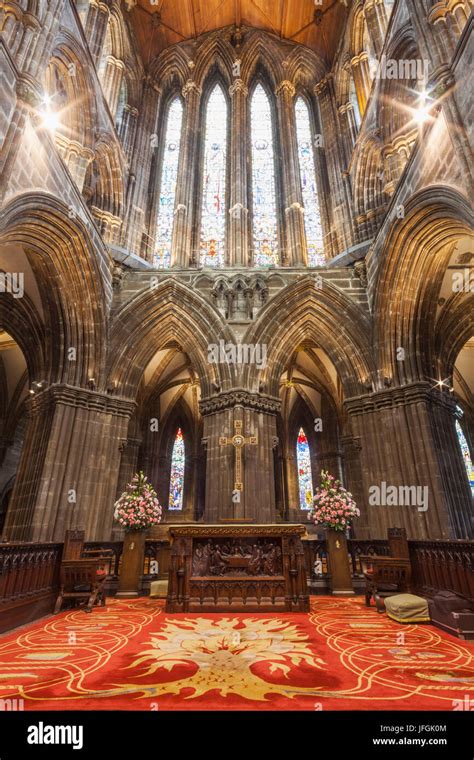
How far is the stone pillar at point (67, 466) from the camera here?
31.6ft

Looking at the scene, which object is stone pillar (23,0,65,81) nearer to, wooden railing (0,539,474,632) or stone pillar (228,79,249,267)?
stone pillar (228,79,249,267)

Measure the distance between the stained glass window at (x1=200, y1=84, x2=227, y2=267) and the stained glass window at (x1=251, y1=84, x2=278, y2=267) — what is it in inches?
49.1

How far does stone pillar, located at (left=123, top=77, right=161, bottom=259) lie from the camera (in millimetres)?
14984

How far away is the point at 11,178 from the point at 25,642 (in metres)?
7.17

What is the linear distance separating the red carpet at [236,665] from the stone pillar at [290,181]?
12.0m

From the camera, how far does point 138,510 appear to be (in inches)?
348

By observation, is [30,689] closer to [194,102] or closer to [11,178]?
[11,178]

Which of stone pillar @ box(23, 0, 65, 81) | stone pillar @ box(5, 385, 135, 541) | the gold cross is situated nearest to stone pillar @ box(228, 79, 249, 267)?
the gold cross

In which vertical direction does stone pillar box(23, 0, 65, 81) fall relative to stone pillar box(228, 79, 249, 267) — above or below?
below

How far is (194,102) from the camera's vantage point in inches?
685

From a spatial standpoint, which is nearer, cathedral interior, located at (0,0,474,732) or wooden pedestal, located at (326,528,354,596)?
cathedral interior, located at (0,0,474,732)

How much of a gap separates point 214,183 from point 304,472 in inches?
522
